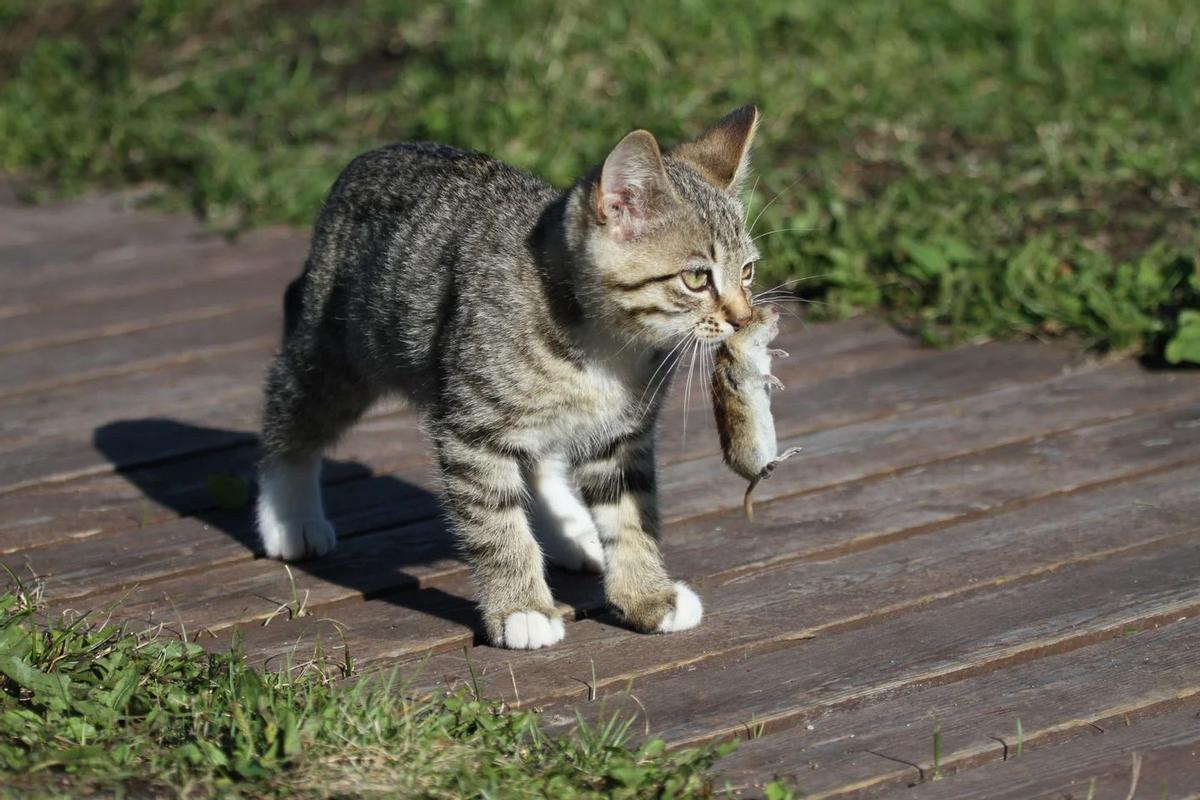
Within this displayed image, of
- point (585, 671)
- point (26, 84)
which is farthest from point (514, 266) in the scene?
point (26, 84)

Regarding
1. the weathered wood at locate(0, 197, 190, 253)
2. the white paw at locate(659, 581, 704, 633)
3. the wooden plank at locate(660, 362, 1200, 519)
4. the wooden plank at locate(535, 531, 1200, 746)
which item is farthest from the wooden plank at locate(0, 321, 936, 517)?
the weathered wood at locate(0, 197, 190, 253)

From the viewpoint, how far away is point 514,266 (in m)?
3.67

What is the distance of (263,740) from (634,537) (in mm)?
1170

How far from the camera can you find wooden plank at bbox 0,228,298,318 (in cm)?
610

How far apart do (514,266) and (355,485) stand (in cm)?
120

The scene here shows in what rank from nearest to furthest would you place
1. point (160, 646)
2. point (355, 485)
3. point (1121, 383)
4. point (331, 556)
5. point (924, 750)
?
point (924, 750)
point (160, 646)
point (331, 556)
point (355, 485)
point (1121, 383)

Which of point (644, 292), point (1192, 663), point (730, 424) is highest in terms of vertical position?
point (644, 292)

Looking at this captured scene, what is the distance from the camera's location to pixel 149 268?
20.9 ft

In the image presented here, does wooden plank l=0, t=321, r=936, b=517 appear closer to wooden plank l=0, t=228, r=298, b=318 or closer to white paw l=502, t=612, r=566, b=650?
wooden plank l=0, t=228, r=298, b=318

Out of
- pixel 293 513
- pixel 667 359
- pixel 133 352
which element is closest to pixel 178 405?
pixel 133 352

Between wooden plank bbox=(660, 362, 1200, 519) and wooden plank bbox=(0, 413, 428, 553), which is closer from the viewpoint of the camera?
wooden plank bbox=(0, 413, 428, 553)

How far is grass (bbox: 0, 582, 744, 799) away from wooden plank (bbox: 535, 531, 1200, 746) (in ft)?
0.52

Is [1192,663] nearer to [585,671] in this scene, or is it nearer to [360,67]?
[585,671]

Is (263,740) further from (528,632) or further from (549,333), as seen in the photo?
(549,333)
